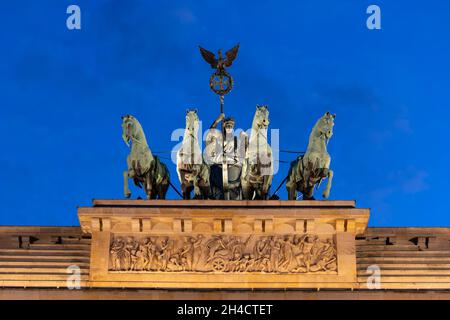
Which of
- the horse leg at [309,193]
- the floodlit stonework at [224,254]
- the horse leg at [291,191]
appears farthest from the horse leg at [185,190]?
the horse leg at [309,193]

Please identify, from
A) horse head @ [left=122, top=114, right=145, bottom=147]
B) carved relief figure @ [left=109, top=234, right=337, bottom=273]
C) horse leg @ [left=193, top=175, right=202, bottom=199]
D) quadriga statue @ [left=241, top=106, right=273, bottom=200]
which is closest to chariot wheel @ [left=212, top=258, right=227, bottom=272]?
carved relief figure @ [left=109, top=234, right=337, bottom=273]

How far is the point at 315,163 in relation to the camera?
46.5m

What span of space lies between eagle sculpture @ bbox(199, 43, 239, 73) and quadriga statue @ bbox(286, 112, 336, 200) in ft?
13.2

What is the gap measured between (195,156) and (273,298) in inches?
181

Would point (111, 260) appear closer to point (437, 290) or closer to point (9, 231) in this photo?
point (9, 231)

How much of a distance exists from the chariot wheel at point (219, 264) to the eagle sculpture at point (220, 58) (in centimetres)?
636

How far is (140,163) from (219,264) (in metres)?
3.35

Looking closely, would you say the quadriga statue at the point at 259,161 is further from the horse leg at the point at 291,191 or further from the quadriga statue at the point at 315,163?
the quadriga statue at the point at 315,163

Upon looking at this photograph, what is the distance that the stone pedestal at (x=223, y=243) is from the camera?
4547cm

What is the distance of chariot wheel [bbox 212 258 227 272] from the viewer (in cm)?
4556

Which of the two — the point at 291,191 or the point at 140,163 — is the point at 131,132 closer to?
the point at 140,163

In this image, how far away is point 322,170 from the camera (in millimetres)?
46594
